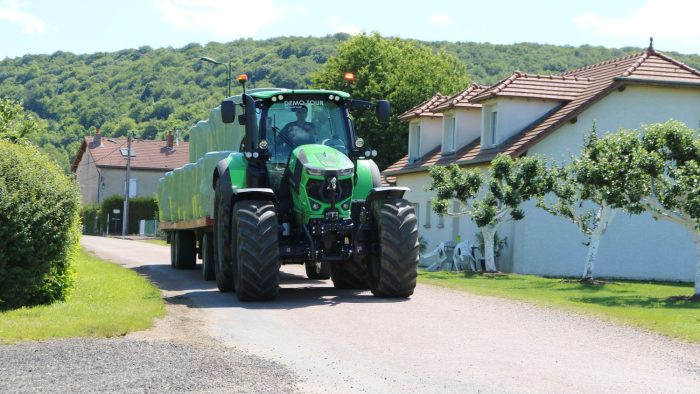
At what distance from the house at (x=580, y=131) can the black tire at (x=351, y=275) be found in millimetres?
13858

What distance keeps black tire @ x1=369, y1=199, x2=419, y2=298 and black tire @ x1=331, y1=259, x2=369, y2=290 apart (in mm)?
1833

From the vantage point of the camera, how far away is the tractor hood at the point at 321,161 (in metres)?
16.5

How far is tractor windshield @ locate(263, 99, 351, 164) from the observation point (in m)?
18.0

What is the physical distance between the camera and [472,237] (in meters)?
35.4

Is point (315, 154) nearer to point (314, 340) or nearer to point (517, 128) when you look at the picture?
point (314, 340)

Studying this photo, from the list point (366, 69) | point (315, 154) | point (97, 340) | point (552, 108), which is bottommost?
point (97, 340)

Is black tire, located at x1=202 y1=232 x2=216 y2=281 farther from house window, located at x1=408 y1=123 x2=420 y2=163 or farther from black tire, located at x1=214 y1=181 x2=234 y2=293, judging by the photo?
house window, located at x1=408 y1=123 x2=420 y2=163

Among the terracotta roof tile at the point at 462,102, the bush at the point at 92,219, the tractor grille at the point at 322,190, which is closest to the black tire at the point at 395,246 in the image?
the tractor grille at the point at 322,190

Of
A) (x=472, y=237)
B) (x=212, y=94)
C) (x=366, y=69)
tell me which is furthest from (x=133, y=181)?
(x=472, y=237)

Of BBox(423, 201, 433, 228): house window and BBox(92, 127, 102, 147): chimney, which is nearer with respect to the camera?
BBox(423, 201, 433, 228): house window

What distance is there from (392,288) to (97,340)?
19.5 feet

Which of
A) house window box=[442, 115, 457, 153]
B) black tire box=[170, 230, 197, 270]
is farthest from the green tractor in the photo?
house window box=[442, 115, 457, 153]

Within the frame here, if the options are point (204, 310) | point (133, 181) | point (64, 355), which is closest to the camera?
point (64, 355)

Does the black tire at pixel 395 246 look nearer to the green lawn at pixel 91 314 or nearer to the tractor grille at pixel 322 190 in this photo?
the tractor grille at pixel 322 190
